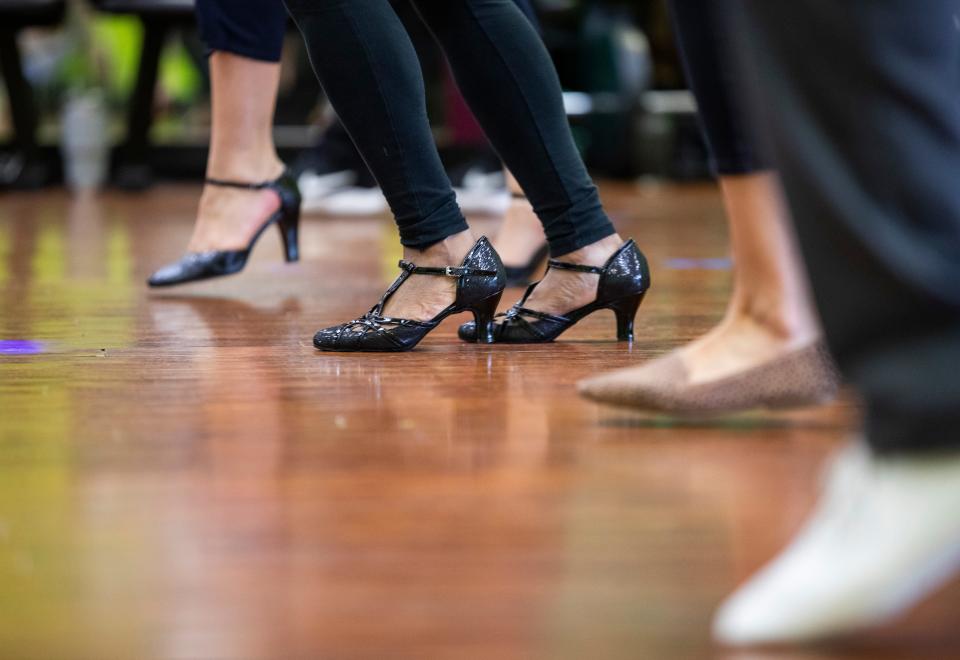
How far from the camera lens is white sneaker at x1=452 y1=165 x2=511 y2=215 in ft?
11.0

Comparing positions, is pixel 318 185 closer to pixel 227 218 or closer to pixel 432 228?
pixel 227 218

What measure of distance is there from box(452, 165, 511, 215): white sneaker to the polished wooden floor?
2.03m

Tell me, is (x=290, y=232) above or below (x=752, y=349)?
below

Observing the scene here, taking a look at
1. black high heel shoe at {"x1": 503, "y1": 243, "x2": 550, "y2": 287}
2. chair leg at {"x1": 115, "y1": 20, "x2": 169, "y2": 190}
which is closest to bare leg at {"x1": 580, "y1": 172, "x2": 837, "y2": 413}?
black high heel shoe at {"x1": 503, "y1": 243, "x2": 550, "y2": 287}

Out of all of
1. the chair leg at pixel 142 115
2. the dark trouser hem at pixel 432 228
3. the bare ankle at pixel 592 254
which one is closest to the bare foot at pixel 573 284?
the bare ankle at pixel 592 254

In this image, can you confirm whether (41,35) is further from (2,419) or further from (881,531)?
(881,531)

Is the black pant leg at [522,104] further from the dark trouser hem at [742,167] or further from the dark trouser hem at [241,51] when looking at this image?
the dark trouser hem at [241,51]

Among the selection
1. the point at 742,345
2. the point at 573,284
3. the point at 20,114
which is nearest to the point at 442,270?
the point at 573,284

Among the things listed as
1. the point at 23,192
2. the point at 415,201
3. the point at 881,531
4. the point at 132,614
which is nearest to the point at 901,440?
the point at 881,531

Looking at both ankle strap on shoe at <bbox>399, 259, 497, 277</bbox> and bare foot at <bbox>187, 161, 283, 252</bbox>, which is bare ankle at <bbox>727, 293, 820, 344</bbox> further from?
bare foot at <bbox>187, 161, 283, 252</bbox>

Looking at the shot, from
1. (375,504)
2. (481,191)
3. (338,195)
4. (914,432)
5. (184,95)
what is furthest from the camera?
(184,95)

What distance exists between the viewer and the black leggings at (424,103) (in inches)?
46.1

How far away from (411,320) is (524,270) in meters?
0.51

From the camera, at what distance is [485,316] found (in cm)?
127
